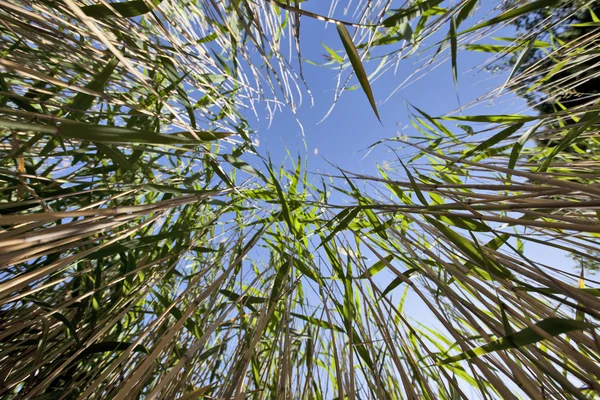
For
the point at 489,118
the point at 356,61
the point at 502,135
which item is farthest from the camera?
the point at 489,118

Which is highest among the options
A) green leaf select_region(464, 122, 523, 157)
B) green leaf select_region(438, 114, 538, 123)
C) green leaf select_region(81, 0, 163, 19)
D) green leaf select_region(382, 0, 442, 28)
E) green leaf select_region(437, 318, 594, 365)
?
green leaf select_region(382, 0, 442, 28)

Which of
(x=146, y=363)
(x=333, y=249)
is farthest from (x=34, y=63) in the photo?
(x=333, y=249)

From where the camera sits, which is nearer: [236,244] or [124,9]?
[124,9]

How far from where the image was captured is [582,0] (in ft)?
3.33

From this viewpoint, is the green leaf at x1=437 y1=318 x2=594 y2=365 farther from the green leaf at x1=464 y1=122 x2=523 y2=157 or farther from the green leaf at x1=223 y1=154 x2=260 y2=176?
the green leaf at x1=223 y1=154 x2=260 y2=176

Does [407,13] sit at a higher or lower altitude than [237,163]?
higher

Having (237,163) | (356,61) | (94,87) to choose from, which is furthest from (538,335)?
(94,87)

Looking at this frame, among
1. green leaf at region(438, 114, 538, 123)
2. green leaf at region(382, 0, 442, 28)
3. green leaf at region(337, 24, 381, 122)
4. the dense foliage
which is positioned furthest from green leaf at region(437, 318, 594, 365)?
green leaf at region(438, 114, 538, 123)

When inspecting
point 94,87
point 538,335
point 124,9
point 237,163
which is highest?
point 124,9

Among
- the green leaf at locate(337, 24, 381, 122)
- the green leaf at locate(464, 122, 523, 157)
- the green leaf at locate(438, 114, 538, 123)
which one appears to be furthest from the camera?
the green leaf at locate(438, 114, 538, 123)

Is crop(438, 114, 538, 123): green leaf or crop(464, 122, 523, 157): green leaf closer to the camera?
crop(464, 122, 523, 157): green leaf

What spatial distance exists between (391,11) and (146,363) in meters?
1.17

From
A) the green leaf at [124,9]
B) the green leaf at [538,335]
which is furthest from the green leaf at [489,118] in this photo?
the green leaf at [124,9]

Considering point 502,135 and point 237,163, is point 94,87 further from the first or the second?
point 502,135
